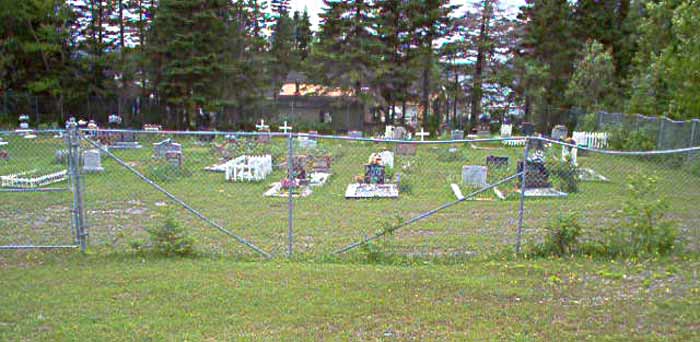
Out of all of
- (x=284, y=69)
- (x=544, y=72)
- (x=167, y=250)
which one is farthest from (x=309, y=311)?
(x=284, y=69)

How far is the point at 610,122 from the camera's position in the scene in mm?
27250

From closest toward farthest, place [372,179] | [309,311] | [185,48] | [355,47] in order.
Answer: [309,311], [372,179], [185,48], [355,47]

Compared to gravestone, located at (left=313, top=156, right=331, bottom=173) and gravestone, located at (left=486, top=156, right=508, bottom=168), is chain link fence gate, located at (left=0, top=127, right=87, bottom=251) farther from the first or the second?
gravestone, located at (left=486, top=156, right=508, bottom=168)

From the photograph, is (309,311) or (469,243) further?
(469,243)

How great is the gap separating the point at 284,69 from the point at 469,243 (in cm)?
3877

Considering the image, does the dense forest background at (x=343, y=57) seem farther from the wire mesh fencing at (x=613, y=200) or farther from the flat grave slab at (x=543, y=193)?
the flat grave slab at (x=543, y=193)

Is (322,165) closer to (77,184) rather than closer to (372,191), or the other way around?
(372,191)

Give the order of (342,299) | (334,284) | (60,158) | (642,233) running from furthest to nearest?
(60,158) → (642,233) → (334,284) → (342,299)

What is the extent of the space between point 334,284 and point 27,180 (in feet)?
36.6

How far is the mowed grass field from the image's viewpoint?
5148 mm

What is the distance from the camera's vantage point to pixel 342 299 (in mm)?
5902

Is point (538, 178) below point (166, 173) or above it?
above

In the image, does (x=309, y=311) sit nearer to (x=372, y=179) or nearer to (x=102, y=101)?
(x=372, y=179)

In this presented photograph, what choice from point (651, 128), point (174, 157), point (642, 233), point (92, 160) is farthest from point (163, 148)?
point (651, 128)
